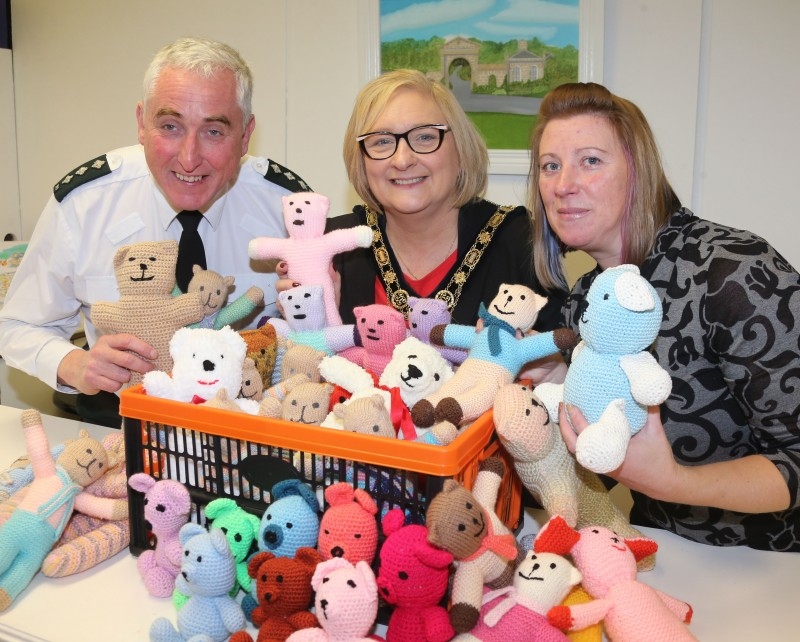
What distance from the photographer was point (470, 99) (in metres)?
2.35

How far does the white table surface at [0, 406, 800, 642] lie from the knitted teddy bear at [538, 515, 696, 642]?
75 mm

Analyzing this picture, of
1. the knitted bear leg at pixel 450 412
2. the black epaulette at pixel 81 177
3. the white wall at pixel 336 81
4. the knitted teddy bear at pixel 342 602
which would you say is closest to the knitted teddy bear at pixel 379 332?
the knitted bear leg at pixel 450 412

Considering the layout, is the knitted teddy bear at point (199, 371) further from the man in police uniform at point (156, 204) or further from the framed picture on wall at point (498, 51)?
the framed picture on wall at point (498, 51)

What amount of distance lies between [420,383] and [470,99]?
159cm

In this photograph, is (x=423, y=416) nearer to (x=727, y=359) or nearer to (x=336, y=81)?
(x=727, y=359)

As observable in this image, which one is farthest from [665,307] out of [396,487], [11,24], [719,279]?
[11,24]

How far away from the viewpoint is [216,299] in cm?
121

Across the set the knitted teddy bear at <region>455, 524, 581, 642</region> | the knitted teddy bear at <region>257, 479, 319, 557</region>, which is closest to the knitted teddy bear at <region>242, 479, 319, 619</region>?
the knitted teddy bear at <region>257, 479, 319, 557</region>

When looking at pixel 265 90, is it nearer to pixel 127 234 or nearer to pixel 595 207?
pixel 127 234

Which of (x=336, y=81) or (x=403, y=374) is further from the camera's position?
(x=336, y=81)

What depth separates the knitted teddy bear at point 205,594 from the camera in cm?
79

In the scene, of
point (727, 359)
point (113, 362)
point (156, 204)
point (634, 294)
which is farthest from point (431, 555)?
point (156, 204)

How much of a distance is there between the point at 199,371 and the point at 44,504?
10.1 inches

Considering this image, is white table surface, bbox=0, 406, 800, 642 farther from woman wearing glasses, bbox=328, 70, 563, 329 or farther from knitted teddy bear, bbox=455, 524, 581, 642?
woman wearing glasses, bbox=328, 70, 563, 329
